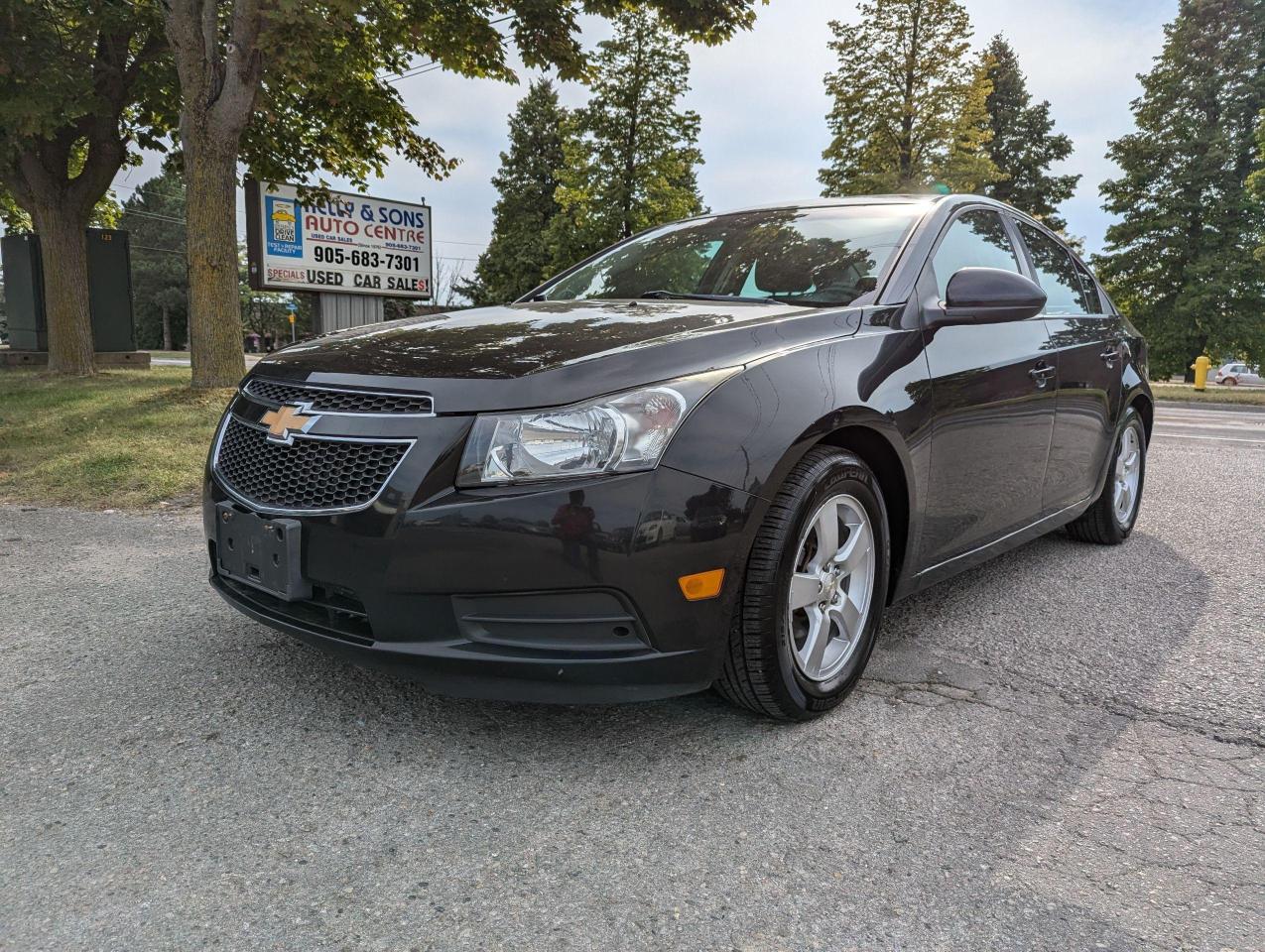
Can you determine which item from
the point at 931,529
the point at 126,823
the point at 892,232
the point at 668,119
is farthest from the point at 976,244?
the point at 668,119

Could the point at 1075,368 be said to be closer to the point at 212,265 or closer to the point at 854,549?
the point at 854,549

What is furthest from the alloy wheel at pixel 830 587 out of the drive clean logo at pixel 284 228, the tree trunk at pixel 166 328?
the tree trunk at pixel 166 328

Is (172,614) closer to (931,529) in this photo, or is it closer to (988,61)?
(931,529)

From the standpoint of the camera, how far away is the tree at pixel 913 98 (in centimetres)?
2277

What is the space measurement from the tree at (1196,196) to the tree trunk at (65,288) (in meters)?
30.4

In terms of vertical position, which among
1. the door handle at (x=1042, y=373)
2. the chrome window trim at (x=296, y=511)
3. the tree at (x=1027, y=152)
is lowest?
the chrome window trim at (x=296, y=511)

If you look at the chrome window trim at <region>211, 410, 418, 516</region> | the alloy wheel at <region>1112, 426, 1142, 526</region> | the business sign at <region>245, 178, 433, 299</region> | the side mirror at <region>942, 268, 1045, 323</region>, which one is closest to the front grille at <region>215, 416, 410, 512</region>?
the chrome window trim at <region>211, 410, 418, 516</region>

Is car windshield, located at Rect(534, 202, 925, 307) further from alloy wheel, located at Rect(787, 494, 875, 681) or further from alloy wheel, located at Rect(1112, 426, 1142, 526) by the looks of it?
alloy wheel, located at Rect(1112, 426, 1142, 526)

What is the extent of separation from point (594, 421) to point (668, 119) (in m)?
27.0

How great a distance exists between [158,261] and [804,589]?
252ft

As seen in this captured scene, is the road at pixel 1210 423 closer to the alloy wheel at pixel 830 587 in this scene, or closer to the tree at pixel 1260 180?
the tree at pixel 1260 180

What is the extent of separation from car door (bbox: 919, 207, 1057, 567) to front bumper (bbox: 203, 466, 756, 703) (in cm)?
A: 104

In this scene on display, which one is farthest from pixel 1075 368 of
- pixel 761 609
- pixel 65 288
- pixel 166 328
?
pixel 166 328

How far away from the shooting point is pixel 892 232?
10.2 ft
